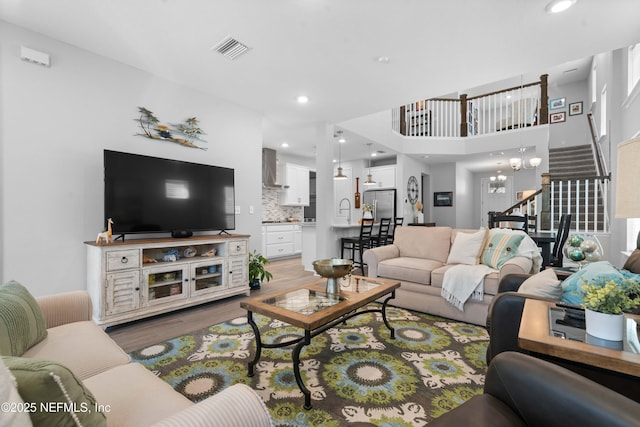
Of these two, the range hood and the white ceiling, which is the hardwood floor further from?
the range hood

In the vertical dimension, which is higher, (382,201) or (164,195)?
(382,201)

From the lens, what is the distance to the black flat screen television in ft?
9.68

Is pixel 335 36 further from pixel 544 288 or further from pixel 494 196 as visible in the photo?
pixel 494 196

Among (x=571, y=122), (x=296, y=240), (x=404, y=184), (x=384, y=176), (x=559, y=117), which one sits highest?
(x=559, y=117)

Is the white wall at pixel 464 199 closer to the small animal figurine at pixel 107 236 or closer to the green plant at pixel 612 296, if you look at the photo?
the green plant at pixel 612 296

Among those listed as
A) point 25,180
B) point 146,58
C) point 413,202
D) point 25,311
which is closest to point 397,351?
point 25,311

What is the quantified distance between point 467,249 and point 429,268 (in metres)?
0.51

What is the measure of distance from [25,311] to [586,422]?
2.12 m

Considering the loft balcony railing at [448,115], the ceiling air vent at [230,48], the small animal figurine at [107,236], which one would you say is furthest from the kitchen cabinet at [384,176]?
the small animal figurine at [107,236]

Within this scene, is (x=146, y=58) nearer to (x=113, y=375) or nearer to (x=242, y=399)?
(x=113, y=375)

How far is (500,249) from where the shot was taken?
301 cm

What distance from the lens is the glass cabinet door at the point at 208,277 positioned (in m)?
3.34

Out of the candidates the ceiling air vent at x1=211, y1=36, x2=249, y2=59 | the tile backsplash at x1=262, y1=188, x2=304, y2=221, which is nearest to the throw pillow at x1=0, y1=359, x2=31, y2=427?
the ceiling air vent at x1=211, y1=36, x2=249, y2=59

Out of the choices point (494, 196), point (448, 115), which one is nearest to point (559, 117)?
point (448, 115)
